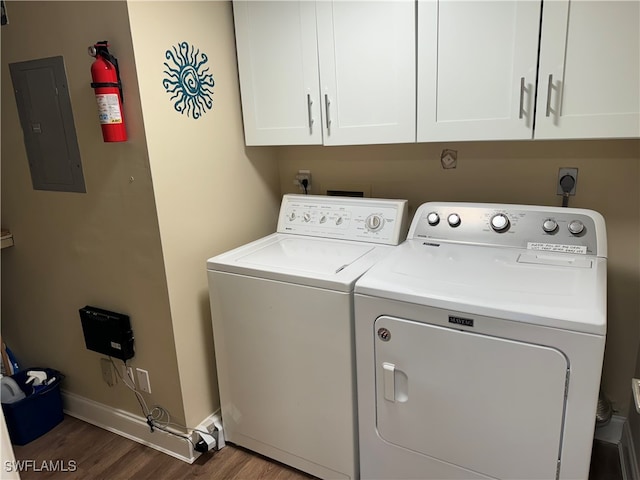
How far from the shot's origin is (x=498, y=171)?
1866mm

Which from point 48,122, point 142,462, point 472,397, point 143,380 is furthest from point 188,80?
point 142,462

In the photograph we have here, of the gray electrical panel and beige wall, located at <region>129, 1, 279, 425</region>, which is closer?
beige wall, located at <region>129, 1, 279, 425</region>

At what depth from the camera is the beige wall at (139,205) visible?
1.64m

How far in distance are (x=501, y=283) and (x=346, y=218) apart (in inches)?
30.9

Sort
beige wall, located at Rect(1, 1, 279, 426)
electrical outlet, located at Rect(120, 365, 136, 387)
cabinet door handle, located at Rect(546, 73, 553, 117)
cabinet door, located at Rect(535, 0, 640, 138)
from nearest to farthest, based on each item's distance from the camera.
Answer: cabinet door, located at Rect(535, 0, 640, 138) → cabinet door handle, located at Rect(546, 73, 553, 117) → beige wall, located at Rect(1, 1, 279, 426) → electrical outlet, located at Rect(120, 365, 136, 387)

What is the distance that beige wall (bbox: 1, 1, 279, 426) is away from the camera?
1.64 m

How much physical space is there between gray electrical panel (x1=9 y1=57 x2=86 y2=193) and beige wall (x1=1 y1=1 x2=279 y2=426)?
45 mm

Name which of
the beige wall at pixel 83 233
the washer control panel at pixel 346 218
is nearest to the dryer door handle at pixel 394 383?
the washer control panel at pixel 346 218

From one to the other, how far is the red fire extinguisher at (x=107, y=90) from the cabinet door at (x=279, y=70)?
0.58 meters

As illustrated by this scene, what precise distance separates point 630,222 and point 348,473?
1442mm

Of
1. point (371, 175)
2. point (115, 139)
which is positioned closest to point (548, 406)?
point (371, 175)

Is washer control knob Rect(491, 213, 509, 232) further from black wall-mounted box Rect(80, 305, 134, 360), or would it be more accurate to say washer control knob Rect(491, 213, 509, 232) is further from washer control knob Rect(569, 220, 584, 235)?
black wall-mounted box Rect(80, 305, 134, 360)

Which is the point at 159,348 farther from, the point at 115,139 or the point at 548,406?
the point at 548,406

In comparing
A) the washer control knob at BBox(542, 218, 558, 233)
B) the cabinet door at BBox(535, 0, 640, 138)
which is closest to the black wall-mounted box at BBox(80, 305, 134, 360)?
the washer control knob at BBox(542, 218, 558, 233)
